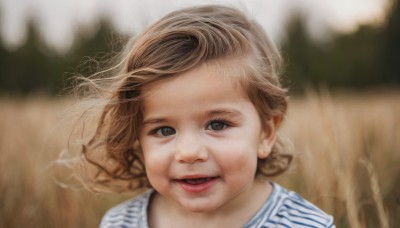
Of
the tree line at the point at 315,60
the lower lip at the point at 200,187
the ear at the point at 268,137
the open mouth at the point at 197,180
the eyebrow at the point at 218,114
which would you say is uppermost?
the tree line at the point at 315,60

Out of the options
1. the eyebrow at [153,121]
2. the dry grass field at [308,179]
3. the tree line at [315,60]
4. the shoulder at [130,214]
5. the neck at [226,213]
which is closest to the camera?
the eyebrow at [153,121]

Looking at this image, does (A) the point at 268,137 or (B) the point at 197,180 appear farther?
(A) the point at 268,137

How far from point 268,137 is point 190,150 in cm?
41

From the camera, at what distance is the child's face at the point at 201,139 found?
4.54 feet

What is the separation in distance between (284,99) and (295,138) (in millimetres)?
1330

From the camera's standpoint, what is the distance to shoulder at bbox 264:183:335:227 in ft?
4.96

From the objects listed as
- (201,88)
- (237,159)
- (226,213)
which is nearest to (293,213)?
(226,213)

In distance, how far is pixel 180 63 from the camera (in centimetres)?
143

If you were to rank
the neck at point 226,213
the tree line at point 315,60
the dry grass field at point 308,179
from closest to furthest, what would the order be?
the neck at point 226,213
the dry grass field at point 308,179
the tree line at point 315,60

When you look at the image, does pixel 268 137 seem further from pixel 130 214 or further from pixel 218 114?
pixel 130 214

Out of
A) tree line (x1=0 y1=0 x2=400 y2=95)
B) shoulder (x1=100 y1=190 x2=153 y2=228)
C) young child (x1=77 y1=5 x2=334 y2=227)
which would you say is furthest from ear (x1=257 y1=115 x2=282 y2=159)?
tree line (x1=0 y1=0 x2=400 y2=95)

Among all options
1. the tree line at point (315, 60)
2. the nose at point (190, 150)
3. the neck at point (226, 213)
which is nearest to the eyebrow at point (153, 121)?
the nose at point (190, 150)

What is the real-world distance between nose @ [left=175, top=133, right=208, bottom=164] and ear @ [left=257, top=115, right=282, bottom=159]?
0.29 metres

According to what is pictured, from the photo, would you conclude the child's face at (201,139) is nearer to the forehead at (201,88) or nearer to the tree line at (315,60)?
the forehead at (201,88)
